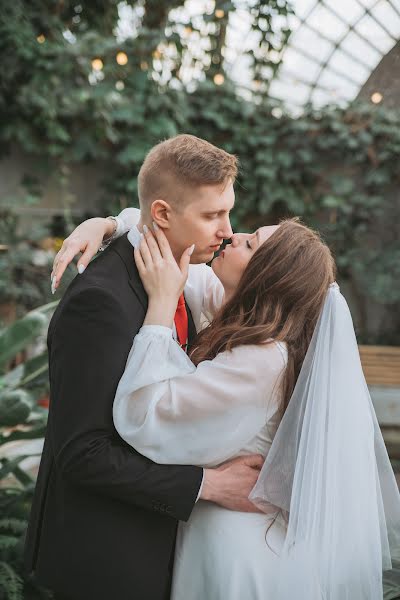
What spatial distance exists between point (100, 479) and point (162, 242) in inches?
27.0

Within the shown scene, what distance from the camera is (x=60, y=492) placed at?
1755 millimetres

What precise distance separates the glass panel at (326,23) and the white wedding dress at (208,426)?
8426 mm

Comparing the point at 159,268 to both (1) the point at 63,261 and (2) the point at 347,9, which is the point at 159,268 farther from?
(2) the point at 347,9

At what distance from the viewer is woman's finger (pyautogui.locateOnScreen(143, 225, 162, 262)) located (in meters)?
1.84

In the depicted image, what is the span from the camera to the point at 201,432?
5.49 ft

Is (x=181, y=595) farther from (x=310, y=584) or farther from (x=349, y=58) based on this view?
(x=349, y=58)

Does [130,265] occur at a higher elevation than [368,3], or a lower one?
lower

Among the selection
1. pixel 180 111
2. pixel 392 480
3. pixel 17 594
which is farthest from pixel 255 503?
pixel 180 111

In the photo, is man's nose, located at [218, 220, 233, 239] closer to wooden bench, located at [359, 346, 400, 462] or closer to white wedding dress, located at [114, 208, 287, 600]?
white wedding dress, located at [114, 208, 287, 600]

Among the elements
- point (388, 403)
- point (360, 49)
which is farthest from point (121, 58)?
point (388, 403)

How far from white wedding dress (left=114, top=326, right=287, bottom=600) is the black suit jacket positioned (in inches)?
1.9

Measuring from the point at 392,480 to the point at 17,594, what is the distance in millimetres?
1578

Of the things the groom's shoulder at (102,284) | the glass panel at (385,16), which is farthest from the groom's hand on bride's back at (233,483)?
the glass panel at (385,16)

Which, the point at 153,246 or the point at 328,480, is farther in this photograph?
the point at 153,246
